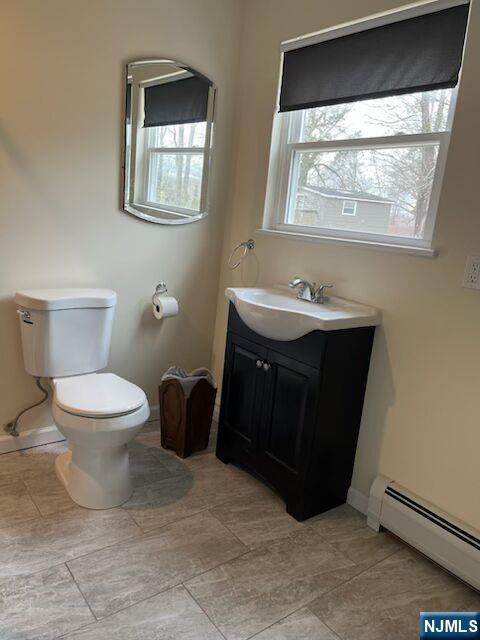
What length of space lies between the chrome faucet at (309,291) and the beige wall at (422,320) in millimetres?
84

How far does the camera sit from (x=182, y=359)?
113 inches

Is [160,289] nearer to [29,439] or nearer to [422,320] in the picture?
[29,439]

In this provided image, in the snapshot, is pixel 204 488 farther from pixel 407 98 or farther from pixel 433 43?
pixel 433 43

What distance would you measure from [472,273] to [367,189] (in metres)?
0.67


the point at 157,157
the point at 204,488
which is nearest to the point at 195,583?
the point at 204,488

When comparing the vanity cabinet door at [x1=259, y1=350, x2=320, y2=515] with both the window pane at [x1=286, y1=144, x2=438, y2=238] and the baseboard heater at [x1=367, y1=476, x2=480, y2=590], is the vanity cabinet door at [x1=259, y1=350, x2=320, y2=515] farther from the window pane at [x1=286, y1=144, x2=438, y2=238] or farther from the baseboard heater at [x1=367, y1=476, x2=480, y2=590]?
the window pane at [x1=286, y1=144, x2=438, y2=238]

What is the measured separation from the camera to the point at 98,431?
72.9 inches

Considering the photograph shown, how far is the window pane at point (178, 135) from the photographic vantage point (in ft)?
8.02

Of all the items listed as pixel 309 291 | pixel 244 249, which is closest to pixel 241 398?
pixel 309 291

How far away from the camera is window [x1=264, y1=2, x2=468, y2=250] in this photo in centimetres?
191

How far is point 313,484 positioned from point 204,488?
51 centimetres

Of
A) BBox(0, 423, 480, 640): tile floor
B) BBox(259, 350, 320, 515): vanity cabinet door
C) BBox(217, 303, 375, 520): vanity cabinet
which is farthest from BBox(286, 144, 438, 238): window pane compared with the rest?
BBox(0, 423, 480, 640): tile floor

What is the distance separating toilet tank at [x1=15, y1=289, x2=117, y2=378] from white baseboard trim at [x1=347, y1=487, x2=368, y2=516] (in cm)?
133

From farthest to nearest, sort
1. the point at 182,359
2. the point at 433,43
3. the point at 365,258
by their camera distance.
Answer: the point at 182,359 < the point at 365,258 < the point at 433,43
